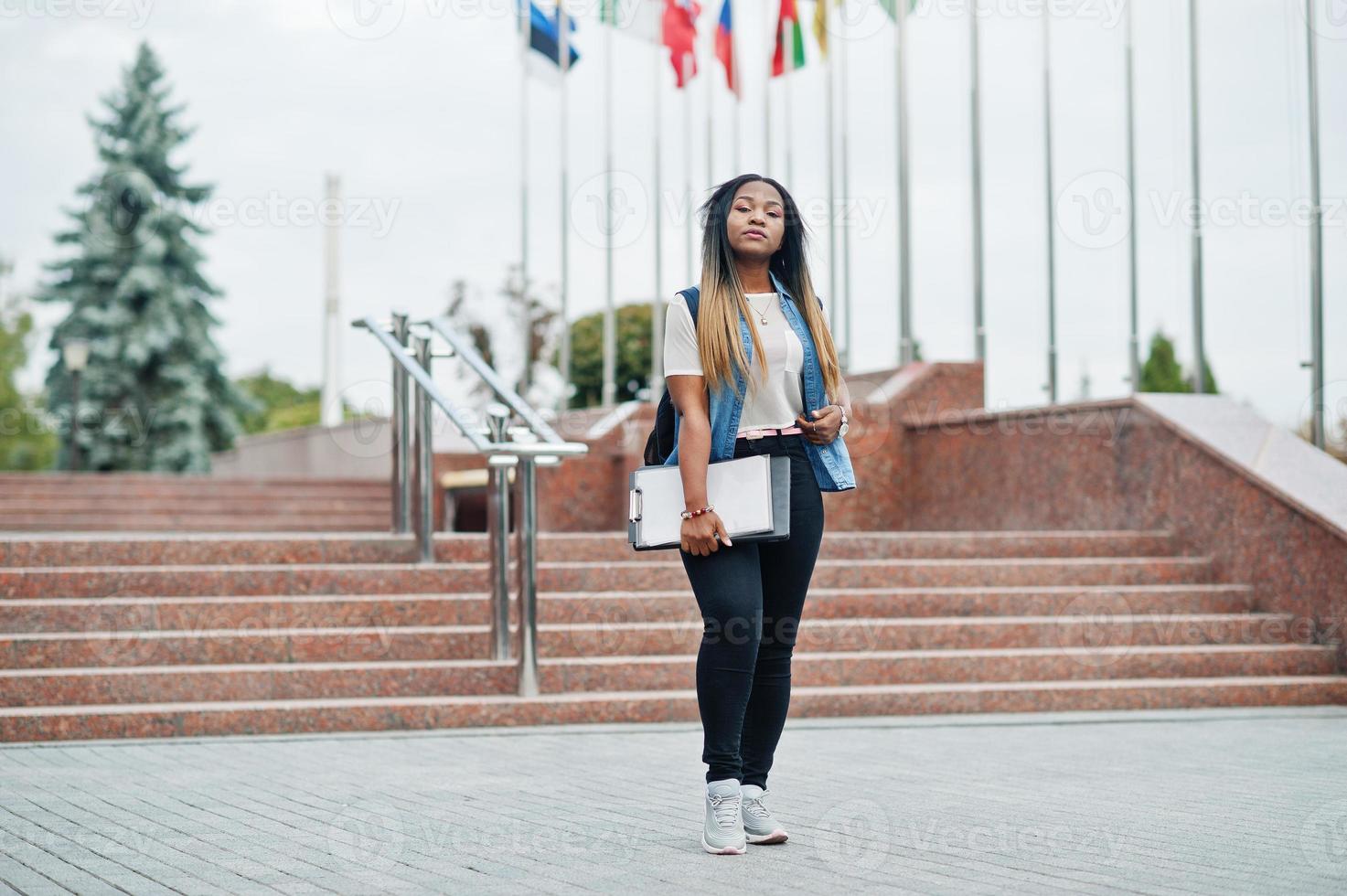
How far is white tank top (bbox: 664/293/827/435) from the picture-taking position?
159 inches

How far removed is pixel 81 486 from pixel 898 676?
11.4 meters

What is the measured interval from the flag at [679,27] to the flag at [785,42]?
0.92 m

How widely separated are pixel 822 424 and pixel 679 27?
1336 cm

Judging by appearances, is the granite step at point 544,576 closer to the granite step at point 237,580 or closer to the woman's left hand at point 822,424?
the granite step at point 237,580

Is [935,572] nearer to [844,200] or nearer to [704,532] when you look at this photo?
[704,532]

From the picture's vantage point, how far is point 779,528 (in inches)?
154

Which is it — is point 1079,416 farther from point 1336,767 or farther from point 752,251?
point 752,251

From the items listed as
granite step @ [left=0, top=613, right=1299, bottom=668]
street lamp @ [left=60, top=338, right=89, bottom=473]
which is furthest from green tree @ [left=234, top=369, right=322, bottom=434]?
granite step @ [left=0, top=613, right=1299, bottom=668]

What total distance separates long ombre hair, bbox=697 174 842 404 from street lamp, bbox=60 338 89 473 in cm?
2248

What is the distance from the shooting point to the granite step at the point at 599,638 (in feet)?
22.0

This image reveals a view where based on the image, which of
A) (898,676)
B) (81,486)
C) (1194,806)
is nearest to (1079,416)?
(898,676)

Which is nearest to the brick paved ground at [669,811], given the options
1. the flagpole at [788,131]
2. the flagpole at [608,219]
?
the flagpole at [608,219]

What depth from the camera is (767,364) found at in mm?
4078

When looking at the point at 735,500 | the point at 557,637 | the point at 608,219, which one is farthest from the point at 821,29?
the point at 735,500
